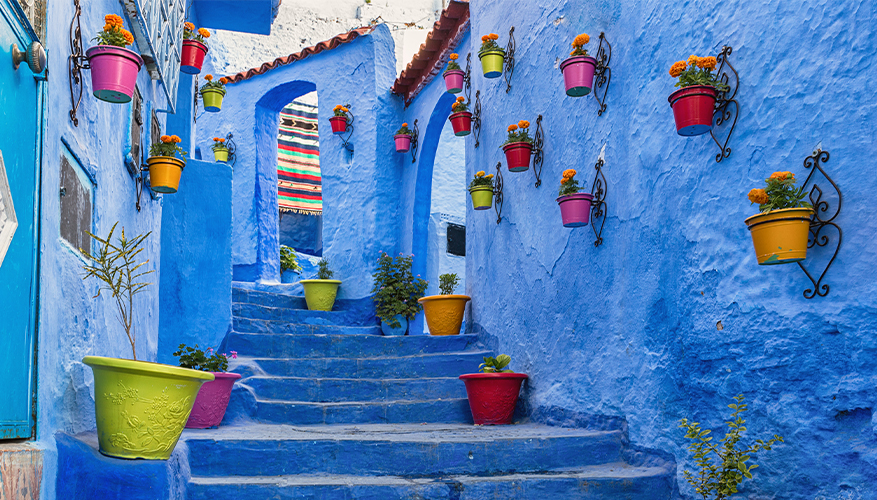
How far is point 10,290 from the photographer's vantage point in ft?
7.01

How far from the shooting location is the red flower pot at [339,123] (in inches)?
352

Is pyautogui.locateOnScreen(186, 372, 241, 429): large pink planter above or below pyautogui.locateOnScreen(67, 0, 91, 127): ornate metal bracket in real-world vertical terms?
below

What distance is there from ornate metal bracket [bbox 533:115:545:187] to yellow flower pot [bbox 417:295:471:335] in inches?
66.3

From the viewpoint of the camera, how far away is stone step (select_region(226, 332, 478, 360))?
5926 mm

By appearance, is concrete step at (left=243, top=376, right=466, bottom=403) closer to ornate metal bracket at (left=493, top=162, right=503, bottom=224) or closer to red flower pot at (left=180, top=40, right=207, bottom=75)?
ornate metal bracket at (left=493, top=162, right=503, bottom=224)

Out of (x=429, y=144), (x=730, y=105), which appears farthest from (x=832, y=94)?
(x=429, y=144)

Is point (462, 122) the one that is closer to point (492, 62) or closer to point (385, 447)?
point (492, 62)

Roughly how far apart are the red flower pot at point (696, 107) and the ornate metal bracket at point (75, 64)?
97.4 inches

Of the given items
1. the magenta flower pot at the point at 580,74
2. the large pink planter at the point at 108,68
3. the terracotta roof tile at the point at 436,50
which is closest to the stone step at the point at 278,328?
the terracotta roof tile at the point at 436,50

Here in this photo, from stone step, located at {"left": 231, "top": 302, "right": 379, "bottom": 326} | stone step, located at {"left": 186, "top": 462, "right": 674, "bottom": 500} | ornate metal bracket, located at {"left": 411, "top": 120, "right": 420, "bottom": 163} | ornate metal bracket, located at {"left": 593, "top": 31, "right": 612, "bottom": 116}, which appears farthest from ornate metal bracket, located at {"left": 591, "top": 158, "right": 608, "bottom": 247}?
ornate metal bracket, located at {"left": 411, "top": 120, "right": 420, "bottom": 163}

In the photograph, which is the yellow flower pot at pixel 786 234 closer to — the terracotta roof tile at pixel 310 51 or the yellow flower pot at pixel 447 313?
the yellow flower pot at pixel 447 313

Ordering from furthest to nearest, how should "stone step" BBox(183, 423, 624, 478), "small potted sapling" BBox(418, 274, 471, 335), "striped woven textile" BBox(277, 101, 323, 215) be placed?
"striped woven textile" BBox(277, 101, 323, 215), "small potted sapling" BBox(418, 274, 471, 335), "stone step" BBox(183, 423, 624, 478)

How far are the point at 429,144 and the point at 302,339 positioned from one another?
3.25 m

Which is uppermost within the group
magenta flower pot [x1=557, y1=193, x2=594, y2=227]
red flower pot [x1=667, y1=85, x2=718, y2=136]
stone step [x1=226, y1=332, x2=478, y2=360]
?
red flower pot [x1=667, y1=85, x2=718, y2=136]
